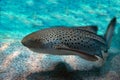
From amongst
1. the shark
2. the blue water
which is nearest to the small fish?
the shark

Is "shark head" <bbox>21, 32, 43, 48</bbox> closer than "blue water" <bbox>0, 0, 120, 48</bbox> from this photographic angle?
Yes

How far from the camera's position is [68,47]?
161 inches

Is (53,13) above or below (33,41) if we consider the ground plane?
below

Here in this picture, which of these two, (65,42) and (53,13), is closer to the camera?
(65,42)

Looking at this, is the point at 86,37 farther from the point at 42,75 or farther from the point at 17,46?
the point at 17,46

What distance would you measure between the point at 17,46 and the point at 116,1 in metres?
11.2

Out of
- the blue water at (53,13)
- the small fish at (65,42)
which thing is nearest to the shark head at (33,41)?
the small fish at (65,42)

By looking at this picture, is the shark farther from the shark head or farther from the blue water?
the blue water

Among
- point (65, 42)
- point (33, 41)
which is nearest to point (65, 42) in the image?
point (65, 42)

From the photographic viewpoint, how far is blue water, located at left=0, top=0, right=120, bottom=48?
1206 centimetres

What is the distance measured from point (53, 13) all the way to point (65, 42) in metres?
9.48

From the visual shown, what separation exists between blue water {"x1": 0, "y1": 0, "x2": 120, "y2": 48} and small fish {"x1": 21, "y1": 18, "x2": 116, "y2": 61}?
7.01 metres

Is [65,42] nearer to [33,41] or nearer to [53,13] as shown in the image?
[33,41]

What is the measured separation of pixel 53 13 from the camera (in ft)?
44.1
